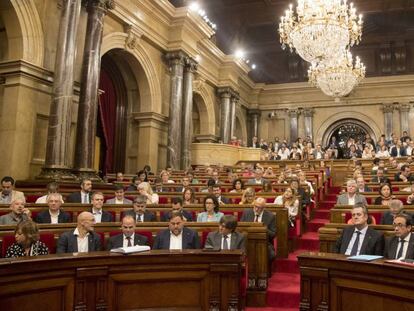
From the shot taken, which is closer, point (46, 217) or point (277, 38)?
point (46, 217)

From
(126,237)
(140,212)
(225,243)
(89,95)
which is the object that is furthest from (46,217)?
(89,95)

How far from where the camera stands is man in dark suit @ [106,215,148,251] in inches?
146

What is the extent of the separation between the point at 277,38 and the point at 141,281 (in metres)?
18.1

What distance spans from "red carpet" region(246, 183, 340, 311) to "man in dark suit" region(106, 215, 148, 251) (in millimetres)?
1230

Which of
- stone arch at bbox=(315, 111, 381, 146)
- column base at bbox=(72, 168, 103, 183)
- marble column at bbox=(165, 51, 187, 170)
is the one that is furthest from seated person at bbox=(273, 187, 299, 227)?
stone arch at bbox=(315, 111, 381, 146)

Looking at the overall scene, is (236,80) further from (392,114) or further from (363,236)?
(363,236)

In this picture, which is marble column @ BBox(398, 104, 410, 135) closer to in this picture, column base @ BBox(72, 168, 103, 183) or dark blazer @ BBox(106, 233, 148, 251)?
column base @ BBox(72, 168, 103, 183)

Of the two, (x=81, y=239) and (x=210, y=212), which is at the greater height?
(x=210, y=212)

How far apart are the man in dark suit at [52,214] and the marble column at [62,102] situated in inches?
114

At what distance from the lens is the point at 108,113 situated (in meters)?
11.7

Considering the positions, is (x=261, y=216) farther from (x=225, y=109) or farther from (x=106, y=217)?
(x=225, y=109)

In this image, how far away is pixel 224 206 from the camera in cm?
546

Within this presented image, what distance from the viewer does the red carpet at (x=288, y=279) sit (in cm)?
396

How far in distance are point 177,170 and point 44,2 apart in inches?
218
